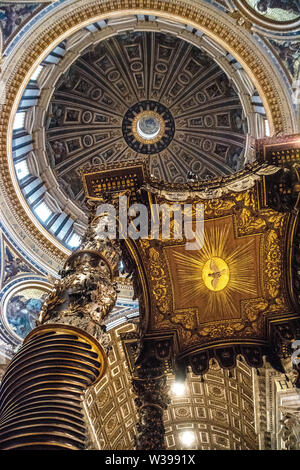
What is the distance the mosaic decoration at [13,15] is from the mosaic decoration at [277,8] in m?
5.89

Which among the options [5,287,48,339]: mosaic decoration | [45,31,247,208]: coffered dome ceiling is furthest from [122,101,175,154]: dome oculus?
[5,287,48,339]: mosaic decoration

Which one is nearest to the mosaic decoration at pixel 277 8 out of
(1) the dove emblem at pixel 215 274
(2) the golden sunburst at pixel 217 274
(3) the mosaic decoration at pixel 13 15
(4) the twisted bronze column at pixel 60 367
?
(3) the mosaic decoration at pixel 13 15

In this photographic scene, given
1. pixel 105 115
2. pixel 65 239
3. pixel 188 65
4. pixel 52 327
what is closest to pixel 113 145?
→ pixel 105 115

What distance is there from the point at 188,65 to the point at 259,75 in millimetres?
7277

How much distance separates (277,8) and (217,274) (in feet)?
25.2

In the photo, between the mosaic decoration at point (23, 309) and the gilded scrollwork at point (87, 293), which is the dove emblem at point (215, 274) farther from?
the mosaic decoration at point (23, 309)

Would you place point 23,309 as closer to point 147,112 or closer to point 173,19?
point 173,19

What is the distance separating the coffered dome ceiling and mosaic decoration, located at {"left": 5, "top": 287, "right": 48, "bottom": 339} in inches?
205

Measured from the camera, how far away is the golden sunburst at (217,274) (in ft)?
24.7

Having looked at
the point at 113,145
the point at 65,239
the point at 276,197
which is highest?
the point at 113,145

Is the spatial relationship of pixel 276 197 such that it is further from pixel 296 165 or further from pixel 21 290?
pixel 21 290

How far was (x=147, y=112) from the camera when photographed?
65.6ft

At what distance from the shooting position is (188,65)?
18.5 meters

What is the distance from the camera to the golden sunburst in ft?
24.7
